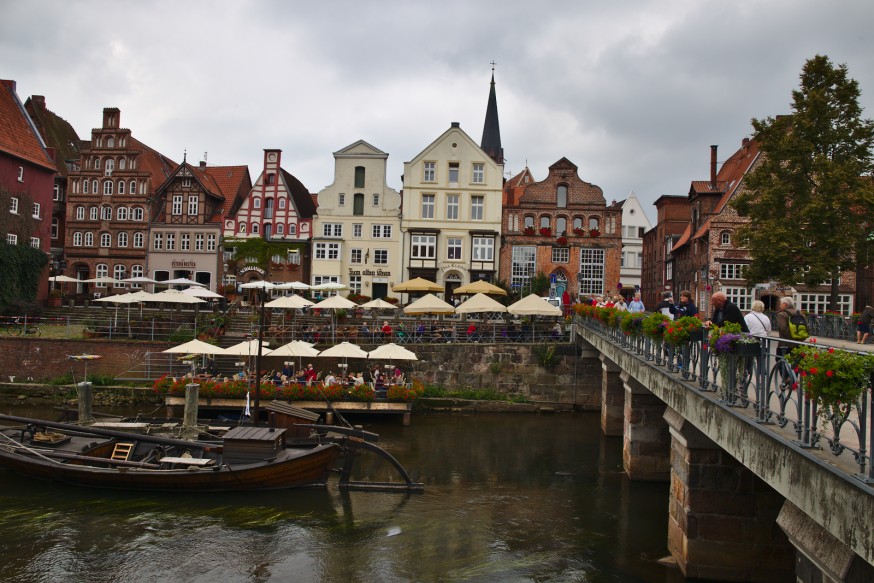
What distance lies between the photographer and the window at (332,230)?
163ft

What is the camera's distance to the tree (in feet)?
88.6

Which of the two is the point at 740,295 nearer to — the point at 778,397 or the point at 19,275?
the point at 778,397

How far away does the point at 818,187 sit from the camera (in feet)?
91.3

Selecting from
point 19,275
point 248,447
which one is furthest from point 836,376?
point 19,275

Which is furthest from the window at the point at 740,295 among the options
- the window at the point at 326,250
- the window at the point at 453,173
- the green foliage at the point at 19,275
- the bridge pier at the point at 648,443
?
the green foliage at the point at 19,275

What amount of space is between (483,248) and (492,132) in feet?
67.2

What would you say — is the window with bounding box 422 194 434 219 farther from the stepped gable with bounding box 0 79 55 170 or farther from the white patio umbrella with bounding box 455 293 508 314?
the stepped gable with bounding box 0 79 55 170

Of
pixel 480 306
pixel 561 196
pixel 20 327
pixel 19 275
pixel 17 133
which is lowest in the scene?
pixel 20 327

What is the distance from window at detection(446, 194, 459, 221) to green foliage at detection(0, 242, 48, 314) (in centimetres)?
2642

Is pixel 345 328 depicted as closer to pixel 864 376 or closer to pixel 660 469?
pixel 660 469

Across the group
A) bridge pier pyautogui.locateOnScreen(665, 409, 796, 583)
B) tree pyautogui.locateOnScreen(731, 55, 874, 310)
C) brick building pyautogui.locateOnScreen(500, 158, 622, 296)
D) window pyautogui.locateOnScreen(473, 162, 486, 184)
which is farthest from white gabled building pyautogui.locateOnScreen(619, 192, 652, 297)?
bridge pier pyautogui.locateOnScreen(665, 409, 796, 583)

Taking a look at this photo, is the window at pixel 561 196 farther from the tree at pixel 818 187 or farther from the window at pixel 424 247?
the tree at pixel 818 187

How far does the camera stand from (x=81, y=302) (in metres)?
47.3

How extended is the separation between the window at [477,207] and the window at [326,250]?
9.88 metres
